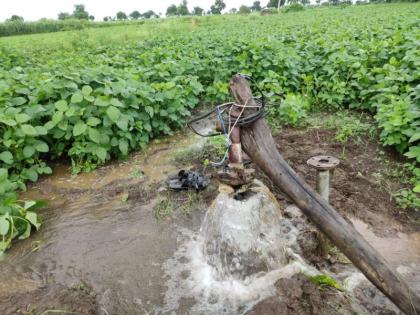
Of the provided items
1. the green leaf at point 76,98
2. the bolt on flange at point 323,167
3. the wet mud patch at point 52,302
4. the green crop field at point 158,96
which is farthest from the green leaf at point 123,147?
the bolt on flange at point 323,167

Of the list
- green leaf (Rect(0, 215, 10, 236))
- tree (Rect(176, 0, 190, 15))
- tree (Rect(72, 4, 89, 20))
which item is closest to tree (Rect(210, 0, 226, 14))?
tree (Rect(176, 0, 190, 15))

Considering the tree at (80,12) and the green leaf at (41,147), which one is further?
the tree at (80,12)

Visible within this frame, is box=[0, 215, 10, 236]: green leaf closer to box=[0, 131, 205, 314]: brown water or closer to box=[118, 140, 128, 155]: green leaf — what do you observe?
box=[0, 131, 205, 314]: brown water

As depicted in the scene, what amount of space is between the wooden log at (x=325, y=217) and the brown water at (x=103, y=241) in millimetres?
1330

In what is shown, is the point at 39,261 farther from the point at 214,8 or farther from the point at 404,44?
the point at 214,8

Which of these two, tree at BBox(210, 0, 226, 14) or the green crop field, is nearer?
the green crop field

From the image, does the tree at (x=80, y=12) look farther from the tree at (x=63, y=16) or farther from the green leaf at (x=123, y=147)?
the green leaf at (x=123, y=147)

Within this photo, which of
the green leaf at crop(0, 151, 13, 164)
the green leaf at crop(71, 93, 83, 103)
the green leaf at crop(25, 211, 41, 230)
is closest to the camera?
the green leaf at crop(25, 211, 41, 230)

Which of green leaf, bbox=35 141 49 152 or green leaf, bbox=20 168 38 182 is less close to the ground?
green leaf, bbox=35 141 49 152

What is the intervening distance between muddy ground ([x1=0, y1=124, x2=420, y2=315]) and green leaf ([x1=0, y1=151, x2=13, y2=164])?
509 mm

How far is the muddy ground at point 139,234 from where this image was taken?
92.4 inches

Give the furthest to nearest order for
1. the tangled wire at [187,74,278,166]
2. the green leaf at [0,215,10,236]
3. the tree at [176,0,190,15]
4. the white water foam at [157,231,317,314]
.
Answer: the tree at [176,0,190,15]
the green leaf at [0,215,10,236]
the white water foam at [157,231,317,314]
the tangled wire at [187,74,278,166]

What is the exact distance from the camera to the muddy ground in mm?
2348

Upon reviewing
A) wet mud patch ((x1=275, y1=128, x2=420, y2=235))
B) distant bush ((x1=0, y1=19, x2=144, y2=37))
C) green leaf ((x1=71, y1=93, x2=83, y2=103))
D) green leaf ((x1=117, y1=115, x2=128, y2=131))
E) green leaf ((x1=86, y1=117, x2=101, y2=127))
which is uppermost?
distant bush ((x1=0, y1=19, x2=144, y2=37))
